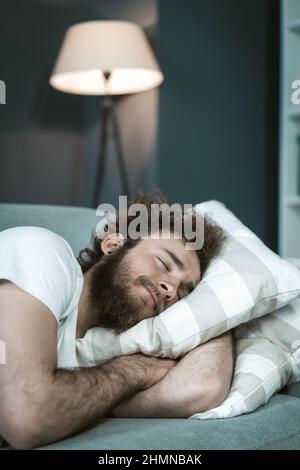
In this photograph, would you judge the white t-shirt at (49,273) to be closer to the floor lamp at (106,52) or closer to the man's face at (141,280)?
the man's face at (141,280)

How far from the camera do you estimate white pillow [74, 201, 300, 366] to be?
1263 millimetres

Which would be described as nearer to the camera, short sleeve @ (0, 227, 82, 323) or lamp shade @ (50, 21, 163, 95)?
short sleeve @ (0, 227, 82, 323)

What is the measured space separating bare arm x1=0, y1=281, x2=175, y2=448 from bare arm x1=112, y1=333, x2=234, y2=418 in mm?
92

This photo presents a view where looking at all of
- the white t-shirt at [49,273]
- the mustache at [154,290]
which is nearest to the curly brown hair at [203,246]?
→ the mustache at [154,290]

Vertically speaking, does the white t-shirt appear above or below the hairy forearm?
above

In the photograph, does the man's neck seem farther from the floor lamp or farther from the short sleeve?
the floor lamp

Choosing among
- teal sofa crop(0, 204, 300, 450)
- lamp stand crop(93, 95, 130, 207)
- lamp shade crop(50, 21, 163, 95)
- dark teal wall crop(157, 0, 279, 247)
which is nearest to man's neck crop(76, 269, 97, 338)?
teal sofa crop(0, 204, 300, 450)

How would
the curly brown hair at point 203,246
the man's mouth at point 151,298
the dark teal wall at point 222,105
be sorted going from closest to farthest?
the man's mouth at point 151,298
the curly brown hair at point 203,246
the dark teal wall at point 222,105

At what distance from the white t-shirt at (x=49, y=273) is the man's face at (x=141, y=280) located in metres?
0.11

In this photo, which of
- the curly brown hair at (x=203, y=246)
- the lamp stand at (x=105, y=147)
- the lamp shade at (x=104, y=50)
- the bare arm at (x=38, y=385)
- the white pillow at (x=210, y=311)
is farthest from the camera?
the lamp stand at (x=105, y=147)

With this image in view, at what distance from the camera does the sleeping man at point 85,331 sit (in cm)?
98

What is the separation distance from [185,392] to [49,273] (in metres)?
0.34

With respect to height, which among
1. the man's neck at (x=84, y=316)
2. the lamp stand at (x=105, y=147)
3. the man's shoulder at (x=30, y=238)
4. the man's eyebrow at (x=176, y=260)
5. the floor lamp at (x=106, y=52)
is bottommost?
the lamp stand at (x=105, y=147)
